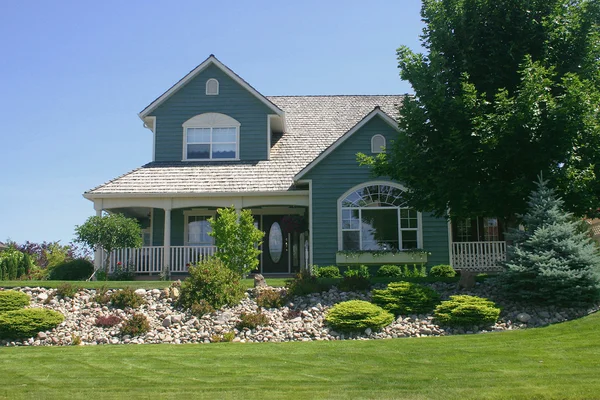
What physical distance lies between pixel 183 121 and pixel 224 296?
1071cm

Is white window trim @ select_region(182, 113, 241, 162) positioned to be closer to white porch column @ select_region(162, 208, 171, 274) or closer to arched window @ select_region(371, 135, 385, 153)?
white porch column @ select_region(162, 208, 171, 274)

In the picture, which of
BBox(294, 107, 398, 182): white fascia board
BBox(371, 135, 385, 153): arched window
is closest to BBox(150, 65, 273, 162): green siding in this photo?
BBox(294, 107, 398, 182): white fascia board

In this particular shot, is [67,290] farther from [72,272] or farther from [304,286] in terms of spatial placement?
[304,286]

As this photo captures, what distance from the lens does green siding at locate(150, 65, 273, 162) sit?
22922 mm

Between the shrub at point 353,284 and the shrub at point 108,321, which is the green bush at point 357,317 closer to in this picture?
the shrub at point 353,284

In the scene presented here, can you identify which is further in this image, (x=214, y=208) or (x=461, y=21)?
(x=214, y=208)

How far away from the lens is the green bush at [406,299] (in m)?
13.1

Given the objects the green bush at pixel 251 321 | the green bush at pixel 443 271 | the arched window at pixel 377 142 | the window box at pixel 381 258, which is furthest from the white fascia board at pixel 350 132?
the green bush at pixel 251 321

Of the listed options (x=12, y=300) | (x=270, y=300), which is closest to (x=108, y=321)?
(x=12, y=300)

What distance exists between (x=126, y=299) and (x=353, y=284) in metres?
5.33

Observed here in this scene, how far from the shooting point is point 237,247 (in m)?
17.2

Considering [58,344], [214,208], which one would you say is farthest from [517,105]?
[214,208]

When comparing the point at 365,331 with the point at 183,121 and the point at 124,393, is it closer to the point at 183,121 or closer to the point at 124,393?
the point at 124,393

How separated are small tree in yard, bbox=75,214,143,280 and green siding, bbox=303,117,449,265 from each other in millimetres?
5788
